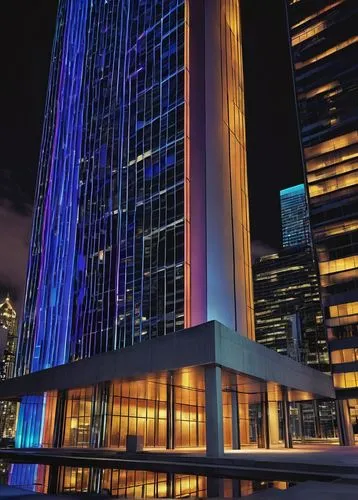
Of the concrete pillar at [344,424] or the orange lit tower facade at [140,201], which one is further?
the concrete pillar at [344,424]

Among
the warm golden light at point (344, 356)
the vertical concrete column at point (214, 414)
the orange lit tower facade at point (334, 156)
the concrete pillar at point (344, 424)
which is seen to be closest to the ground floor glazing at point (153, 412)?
the vertical concrete column at point (214, 414)

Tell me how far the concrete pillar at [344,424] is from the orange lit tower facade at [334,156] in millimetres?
132

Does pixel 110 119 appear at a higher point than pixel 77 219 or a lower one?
higher

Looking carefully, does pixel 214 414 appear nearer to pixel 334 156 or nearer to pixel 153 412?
pixel 153 412

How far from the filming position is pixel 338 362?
62594 mm

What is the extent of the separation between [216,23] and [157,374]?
1897 inches

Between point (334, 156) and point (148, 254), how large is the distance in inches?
1518

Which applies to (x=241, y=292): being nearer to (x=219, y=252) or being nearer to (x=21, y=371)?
(x=219, y=252)

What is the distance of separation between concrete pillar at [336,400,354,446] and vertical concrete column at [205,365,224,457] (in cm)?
3863

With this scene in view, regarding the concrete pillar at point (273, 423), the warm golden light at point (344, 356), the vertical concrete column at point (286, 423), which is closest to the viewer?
the vertical concrete column at point (286, 423)

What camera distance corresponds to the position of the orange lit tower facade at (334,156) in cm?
6361

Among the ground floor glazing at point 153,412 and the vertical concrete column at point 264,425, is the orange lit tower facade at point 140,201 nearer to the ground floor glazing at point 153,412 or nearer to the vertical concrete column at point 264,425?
the ground floor glazing at point 153,412

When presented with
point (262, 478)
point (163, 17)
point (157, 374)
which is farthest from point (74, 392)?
point (163, 17)

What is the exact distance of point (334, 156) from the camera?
71.6m
